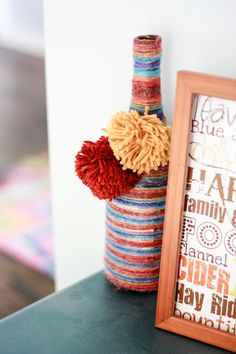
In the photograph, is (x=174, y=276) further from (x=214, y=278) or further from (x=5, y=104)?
(x=5, y=104)

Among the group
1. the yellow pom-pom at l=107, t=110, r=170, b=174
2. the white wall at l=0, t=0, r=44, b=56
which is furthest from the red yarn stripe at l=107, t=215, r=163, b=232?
the white wall at l=0, t=0, r=44, b=56

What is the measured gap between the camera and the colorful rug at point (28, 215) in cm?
256

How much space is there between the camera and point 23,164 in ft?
10.4

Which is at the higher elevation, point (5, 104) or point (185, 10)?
point (185, 10)

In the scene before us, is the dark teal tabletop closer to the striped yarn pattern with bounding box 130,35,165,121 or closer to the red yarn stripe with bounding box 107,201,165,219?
the red yarn stripe with bounding box 107,201,165,219

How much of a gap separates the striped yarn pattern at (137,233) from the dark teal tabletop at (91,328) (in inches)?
1.2

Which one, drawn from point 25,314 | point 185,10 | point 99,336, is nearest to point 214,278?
point 99,336

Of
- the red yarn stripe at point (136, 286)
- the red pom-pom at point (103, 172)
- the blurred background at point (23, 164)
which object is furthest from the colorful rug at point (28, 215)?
the red pom-pom at point (103, 172)

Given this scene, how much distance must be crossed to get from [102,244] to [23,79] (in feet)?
9.49

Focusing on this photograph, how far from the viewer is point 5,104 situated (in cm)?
367

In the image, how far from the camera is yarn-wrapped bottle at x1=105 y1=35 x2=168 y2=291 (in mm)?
913

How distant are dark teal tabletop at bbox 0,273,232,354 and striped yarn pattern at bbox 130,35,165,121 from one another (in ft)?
0.98

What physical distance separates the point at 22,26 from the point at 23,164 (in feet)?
4.72

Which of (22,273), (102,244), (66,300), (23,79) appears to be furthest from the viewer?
(23,79)
